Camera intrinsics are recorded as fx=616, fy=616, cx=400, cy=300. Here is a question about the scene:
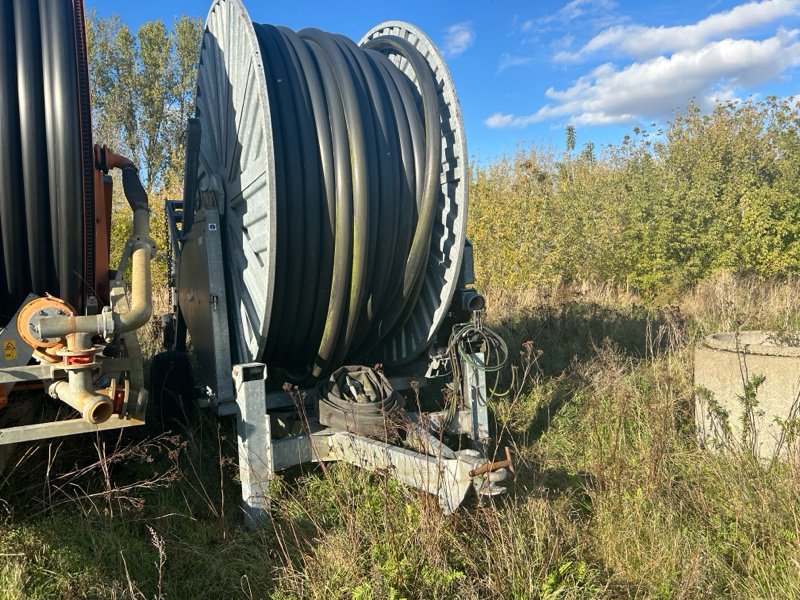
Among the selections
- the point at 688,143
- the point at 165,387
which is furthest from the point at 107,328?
the point at 688,143

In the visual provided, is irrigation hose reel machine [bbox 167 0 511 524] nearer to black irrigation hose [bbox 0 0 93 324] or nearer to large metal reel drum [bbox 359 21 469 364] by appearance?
large metal reel drum [bbox 359 21 469 364]

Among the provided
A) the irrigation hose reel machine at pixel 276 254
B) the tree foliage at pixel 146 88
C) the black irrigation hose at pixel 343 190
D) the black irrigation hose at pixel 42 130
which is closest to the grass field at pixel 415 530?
the irrigation hose reel machine at pixel 276 254

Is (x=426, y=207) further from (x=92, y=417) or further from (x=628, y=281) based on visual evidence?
(x=628, y=281)

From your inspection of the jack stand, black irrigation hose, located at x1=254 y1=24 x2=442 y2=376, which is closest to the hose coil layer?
black irrigation hose, located at x1=254 y1=24 x2=442 y2=376

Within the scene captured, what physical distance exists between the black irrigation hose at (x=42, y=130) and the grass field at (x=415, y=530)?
127cm

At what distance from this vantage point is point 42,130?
3.25 meters

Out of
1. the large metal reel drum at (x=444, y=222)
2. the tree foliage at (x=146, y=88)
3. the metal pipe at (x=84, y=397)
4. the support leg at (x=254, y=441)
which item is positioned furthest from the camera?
the tree foliage at (x=146, y=88)

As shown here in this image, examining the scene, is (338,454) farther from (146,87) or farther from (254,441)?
(146,87)

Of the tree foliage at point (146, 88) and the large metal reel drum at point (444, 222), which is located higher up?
the tree foliage at point (146, 88)

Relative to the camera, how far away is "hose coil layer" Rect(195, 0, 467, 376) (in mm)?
3701

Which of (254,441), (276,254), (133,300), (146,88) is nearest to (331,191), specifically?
(276,254)

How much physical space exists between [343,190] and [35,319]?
5.78 ft

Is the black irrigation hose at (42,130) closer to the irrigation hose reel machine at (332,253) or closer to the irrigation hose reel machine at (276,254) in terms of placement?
the irrigation hose reel machine at (276,254)

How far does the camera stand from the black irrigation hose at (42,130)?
3.21 metres
